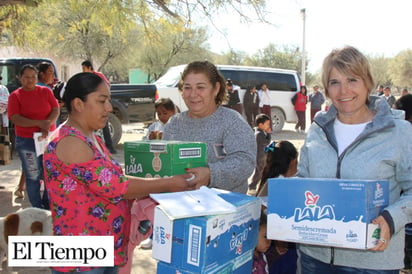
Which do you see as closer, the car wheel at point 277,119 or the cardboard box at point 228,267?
the cardboard box at point 228,267

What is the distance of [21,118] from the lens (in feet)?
16.8

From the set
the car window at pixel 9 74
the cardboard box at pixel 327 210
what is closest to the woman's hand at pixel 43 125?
the cardboard box at pixel 327 210

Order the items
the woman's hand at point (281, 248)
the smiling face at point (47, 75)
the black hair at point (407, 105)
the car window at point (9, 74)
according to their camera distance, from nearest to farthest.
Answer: the woman's hand at point (281, 248)
the black hair at point (407, 105)
the smiling face at point (47, 75)
the car window at point (9, 74)

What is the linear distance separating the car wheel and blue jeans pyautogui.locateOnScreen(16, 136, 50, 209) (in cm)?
A: 1162

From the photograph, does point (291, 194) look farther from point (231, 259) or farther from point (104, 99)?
point (104, 99)

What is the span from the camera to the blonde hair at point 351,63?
6.44ft

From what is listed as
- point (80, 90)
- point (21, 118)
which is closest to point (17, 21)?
point (21, 118)

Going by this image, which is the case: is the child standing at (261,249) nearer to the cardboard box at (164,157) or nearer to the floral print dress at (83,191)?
the cardboard box at (164,157)

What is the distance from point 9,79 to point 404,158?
31.2 ft

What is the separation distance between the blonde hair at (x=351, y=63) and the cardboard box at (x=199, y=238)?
2.70 ft

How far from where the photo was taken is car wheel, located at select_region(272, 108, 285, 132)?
51.6ft

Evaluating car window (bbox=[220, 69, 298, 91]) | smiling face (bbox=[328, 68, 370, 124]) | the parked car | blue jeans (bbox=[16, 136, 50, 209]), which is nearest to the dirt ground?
the parked car

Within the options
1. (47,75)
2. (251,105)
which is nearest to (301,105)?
(251,105)

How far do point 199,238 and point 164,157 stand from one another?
26.2 inches
